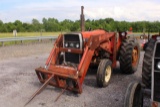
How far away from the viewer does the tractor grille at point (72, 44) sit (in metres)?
7.55

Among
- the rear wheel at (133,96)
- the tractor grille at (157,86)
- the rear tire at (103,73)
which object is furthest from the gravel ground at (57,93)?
the tractor grille at (157,86)

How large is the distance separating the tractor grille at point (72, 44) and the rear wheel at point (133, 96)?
3.13 m

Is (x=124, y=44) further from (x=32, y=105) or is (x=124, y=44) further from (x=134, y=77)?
(x=32, y=105)

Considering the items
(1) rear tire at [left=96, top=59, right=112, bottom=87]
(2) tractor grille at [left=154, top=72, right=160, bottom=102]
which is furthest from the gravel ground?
(2) tractor grille at [left=154, top=72, right=160, bottom=102]

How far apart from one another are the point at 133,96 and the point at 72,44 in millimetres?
3623

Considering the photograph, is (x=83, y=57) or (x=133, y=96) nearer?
(x=133, y=96)

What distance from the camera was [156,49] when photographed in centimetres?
403

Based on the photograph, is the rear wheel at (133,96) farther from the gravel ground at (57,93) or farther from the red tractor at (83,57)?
the red tractor at (83,57)

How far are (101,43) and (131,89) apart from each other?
3507mm

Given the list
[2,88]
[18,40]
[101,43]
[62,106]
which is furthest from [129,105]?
[18,40]

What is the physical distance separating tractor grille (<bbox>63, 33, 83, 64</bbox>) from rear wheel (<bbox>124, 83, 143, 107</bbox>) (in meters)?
3.13

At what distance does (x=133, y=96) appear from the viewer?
14.7 ft

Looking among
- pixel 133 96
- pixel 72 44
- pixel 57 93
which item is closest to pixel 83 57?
pixel 72 44

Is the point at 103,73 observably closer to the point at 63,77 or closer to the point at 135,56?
the point at 63,77
